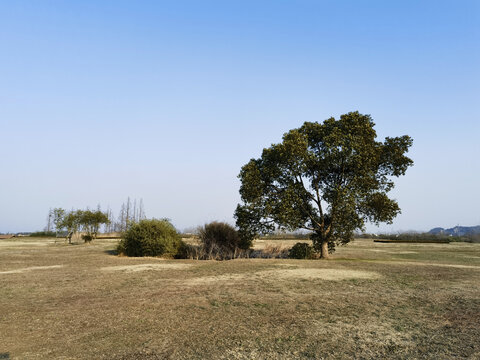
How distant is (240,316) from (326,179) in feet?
57.4

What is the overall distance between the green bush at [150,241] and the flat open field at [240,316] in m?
9.72

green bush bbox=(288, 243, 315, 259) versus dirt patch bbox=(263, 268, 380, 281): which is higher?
green bush bbox=(288, 243, 315, 259)

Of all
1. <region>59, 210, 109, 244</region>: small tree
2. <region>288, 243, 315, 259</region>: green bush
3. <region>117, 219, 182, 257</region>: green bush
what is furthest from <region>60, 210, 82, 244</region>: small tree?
<region>288, 243, 315, 259</region>: green bush

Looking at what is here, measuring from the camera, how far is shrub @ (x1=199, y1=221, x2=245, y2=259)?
25.8m

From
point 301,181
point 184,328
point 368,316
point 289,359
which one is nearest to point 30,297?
point 184,328

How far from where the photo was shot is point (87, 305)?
9680 millimetres

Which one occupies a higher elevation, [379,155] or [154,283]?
[379,155]

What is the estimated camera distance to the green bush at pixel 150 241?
24.6m

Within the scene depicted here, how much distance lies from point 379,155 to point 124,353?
68.6 ft

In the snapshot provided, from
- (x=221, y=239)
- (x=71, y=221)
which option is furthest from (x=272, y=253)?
(x=71, y=221)

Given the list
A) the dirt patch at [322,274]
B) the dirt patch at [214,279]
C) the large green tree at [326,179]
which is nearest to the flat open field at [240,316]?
the dirt patch at [214,279]

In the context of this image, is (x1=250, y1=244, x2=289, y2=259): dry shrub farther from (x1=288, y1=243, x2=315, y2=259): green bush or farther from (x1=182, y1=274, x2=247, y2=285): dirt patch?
(x1=182, y1=274, x2=247, y2=285): dirt patch

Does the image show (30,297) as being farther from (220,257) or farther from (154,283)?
(220,257)

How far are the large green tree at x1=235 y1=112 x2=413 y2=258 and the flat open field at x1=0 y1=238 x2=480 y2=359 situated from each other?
8022 mm
